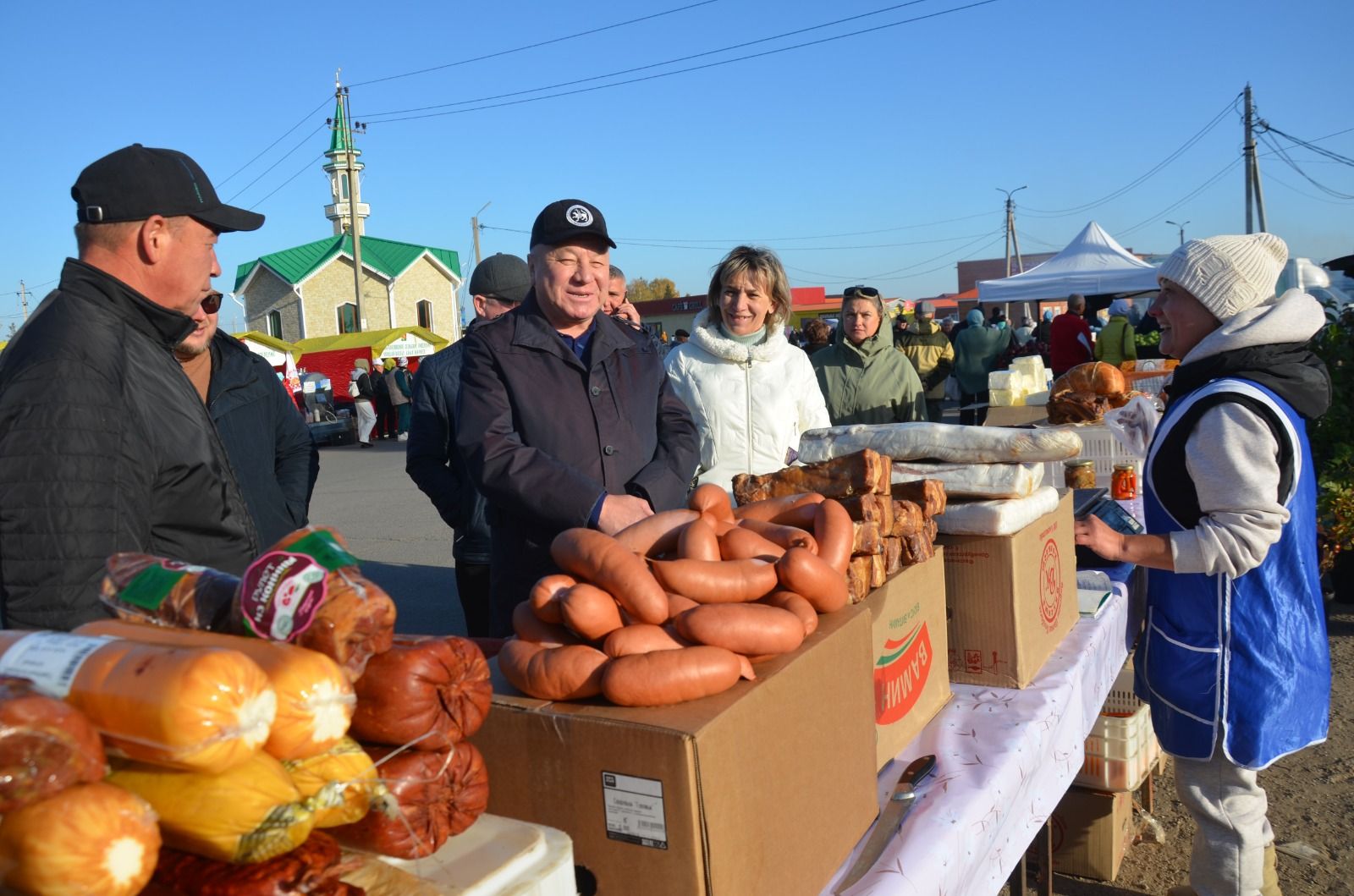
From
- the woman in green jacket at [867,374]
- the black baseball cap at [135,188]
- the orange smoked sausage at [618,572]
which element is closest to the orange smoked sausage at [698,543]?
the orange smoked sausage at [618,572]

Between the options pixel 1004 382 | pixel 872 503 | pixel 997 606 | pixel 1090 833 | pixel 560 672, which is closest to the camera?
pixel 560 672

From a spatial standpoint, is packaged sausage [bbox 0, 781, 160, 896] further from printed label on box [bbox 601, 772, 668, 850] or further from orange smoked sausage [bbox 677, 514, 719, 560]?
orange smoked sausage [bbox 677, 514, 719, 560]

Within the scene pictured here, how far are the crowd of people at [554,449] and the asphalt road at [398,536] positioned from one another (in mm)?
1515

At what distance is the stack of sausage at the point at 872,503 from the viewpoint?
78.7 inches

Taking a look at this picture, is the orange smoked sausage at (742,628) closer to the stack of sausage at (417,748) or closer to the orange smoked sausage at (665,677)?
the orange smoked sausage at (665,677)

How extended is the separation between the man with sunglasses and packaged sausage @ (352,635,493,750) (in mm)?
2118

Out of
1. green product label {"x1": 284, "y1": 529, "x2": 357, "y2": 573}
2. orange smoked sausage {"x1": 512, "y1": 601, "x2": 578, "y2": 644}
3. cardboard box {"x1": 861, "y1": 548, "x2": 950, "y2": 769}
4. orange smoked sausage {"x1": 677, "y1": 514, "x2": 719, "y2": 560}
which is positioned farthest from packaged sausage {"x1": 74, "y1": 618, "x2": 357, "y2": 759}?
cardboard box {"x1": 861, "y1": 548, "x2": 950, "y2": 769}

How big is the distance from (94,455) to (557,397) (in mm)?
1346

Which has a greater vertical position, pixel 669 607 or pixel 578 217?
pixel 578 217

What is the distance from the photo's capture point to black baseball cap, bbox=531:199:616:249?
8.90 feet

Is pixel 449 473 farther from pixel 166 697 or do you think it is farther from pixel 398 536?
pixel 398 536

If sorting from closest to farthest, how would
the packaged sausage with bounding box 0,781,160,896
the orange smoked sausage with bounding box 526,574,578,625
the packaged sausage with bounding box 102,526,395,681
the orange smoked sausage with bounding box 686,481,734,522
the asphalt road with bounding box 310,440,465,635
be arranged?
the packaged sausage with bounding box 0,781,160,896, the packaged sausage with bounding box 102,526,395,681, the orange smoked sausage with bounding box 526,574,578,625, the orange smoked sausage with bounding box 686,481,734,522, the asphalt road with bounding box 310,440,465,635

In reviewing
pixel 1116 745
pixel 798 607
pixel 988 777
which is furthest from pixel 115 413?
pixel 1116 745

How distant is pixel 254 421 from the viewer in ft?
11.0
